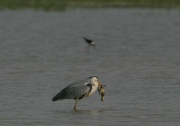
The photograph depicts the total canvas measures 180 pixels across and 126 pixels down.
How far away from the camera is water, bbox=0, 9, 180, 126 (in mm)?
10547

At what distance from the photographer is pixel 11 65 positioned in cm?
1734

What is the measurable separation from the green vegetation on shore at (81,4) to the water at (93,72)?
1292cm

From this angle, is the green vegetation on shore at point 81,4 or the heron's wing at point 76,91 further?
the green vegetation on shore at point 81,4

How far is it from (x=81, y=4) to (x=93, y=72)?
36.2m

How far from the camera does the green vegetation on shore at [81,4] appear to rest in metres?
47.6

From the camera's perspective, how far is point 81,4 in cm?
5194

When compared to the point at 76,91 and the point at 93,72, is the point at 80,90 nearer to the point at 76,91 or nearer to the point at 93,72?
the point at 76,91

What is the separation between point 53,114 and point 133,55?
9.42m

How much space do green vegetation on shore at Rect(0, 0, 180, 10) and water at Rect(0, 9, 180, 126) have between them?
12.9 meters

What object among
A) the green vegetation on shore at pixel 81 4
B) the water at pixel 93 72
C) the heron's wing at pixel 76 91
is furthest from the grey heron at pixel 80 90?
the green vegetation on shore at pixel 81 4

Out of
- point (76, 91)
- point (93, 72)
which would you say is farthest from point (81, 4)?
point (76, 91)


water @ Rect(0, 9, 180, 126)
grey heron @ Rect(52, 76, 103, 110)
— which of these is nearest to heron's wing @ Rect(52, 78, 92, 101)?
grey heron @ Rect(52, 76, 103, 110)

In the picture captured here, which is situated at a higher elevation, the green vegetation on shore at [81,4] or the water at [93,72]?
the green vegetation on shore at [81,4]

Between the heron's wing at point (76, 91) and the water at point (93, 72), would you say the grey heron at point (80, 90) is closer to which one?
the heron's wing at point (76, 91)
